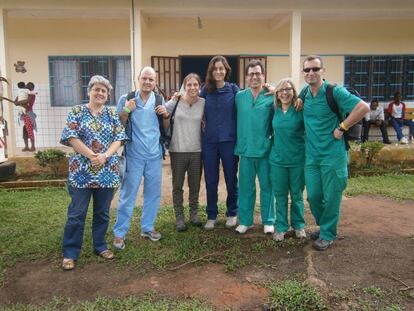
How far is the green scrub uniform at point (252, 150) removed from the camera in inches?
158

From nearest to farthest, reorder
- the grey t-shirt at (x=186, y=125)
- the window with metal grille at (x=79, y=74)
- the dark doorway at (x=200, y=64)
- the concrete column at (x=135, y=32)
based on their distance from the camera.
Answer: the grey t-shirt at (x=186, y=125), the concrete column at (x=135, y=32), the window with metal grille at (x=79, y=74), the dark doorway at (x=200, y=64)

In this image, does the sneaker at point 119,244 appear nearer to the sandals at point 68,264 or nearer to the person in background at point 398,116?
the sandals at point 68,264

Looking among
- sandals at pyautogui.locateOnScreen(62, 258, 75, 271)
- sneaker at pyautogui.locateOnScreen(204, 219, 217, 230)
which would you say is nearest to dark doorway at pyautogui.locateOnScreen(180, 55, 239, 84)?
sneaker at pyautogui.locateOnScreen(204, 219, 217, 230)

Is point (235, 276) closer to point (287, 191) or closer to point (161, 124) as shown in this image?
point (287, 191)

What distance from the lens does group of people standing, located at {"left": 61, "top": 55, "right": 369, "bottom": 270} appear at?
11.5ft

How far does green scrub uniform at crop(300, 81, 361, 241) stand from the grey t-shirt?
1.09 metres

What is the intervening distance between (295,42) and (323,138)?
4620mm

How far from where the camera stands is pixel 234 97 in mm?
4203

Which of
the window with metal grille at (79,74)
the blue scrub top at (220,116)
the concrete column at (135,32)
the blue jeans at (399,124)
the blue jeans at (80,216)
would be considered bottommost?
the blue jeans at (80,216)

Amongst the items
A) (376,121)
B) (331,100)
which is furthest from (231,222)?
(376,121)

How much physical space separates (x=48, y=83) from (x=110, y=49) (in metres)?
1.55

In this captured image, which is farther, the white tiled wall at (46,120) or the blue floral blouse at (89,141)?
the white tiled wall at (46,120)

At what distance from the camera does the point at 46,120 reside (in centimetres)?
902

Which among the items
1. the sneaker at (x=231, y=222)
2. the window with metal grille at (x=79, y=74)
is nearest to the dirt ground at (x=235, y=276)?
the sneaker at (x=231, y=222)
